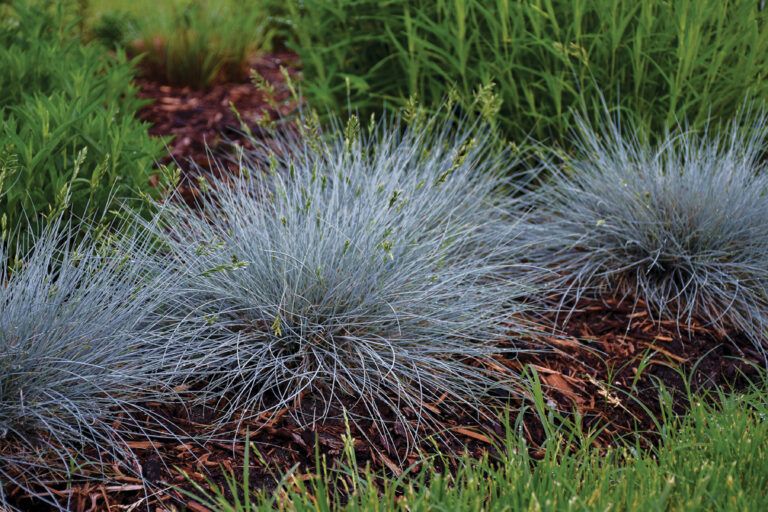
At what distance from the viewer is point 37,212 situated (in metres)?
3.33

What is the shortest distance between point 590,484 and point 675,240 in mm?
1545

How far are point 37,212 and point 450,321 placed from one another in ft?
5.09

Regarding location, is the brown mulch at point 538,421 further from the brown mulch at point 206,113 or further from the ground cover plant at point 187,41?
the ground cover plant at point 187,41

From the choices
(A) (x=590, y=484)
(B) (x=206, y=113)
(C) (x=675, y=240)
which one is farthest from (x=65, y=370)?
(B) (x=206, y=113)

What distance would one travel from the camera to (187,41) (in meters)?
5.88

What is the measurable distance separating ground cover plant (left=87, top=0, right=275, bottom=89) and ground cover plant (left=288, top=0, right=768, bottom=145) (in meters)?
1.47

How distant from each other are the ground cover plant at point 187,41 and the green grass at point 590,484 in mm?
3832

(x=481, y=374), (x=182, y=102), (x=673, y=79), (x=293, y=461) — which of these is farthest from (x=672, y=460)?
(x=182, y=102)

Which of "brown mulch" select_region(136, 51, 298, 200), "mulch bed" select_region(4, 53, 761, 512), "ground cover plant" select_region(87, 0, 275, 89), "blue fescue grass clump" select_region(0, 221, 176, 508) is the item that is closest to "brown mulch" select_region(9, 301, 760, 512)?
"mulch bed" select_region(4, 53, 761, 512)

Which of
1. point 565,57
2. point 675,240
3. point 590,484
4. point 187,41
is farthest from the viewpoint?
point 187,41

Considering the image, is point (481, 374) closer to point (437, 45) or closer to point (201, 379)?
point (201, 379)

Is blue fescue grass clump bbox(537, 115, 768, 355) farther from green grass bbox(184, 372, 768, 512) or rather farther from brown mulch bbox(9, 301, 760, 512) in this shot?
green grass bbox(184, 372, 768, 512)

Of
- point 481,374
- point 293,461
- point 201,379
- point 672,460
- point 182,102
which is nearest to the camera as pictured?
point 672,460

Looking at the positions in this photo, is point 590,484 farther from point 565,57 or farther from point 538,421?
point 565,57
